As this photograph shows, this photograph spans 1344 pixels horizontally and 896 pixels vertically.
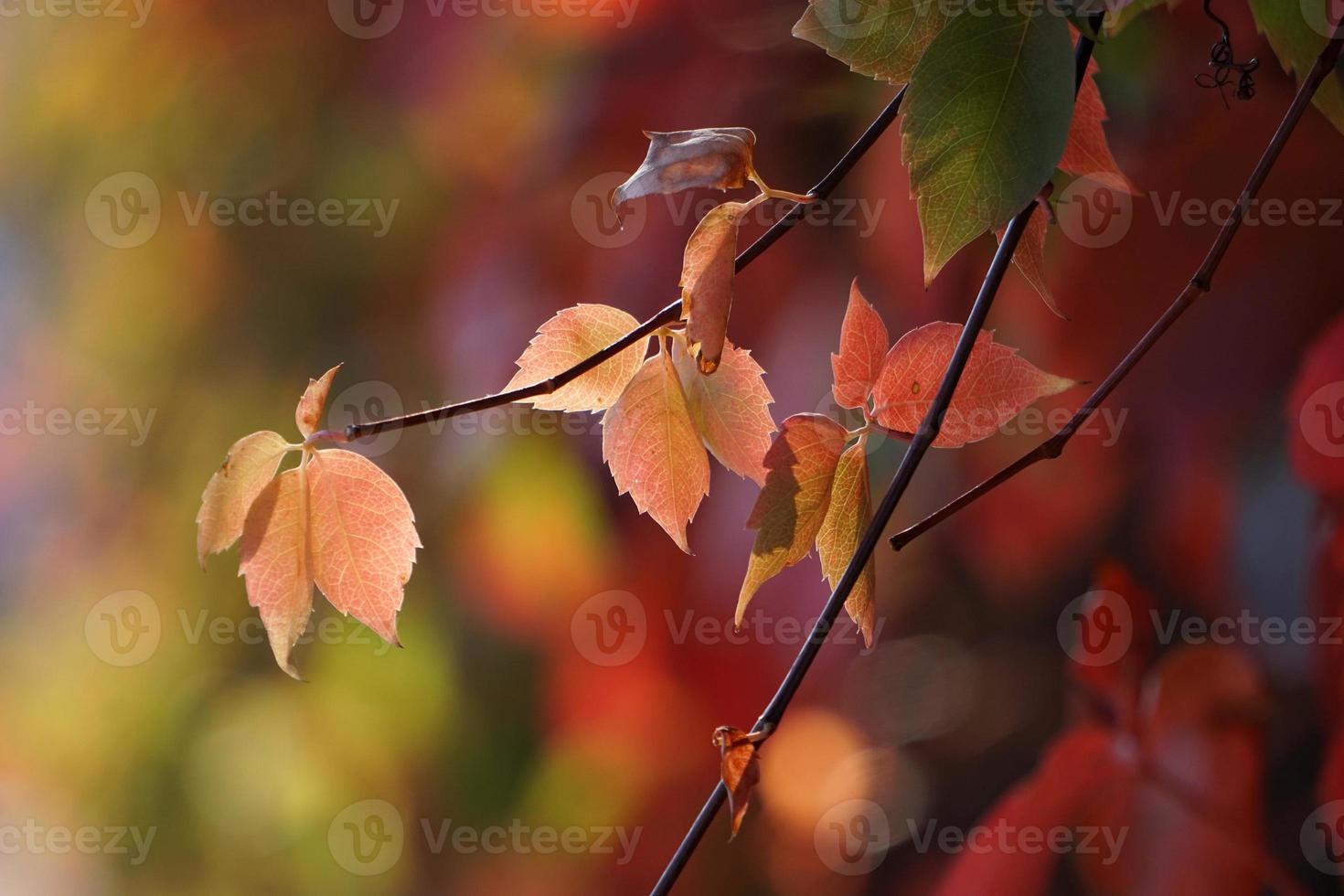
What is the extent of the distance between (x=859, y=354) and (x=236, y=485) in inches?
7.0

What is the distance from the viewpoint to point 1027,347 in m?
0.76

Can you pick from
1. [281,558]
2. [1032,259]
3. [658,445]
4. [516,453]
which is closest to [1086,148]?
[1032,259]

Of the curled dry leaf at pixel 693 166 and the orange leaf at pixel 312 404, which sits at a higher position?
the curled dry leaf at pixel 693 166

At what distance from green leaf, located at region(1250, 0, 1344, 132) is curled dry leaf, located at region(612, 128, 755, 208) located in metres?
0.14

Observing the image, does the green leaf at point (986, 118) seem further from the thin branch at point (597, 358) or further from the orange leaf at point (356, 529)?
the orange leaf at point (356, 529)

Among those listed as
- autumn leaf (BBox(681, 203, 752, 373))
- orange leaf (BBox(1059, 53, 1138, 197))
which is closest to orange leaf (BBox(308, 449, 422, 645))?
autumn leaf (BBox(681, 203, 752, 373))

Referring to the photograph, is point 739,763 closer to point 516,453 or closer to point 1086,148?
point 1086,148

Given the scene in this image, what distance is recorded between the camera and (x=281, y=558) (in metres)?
0.27

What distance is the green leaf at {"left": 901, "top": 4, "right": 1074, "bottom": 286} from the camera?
0.20 metres

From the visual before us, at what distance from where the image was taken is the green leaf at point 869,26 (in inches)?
9.2

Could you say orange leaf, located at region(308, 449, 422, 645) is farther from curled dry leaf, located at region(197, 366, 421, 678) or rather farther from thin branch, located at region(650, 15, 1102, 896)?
thin branch, located at region(650, 15, 1102, 896)

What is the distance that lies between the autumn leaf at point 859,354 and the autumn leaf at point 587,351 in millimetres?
58

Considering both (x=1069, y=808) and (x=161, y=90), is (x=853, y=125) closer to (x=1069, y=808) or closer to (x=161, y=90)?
(x=1069, y=808)

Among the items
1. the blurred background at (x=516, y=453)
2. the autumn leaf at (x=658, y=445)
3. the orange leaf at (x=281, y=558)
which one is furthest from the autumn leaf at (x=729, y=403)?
the blurred background at (x=516, y=453)
